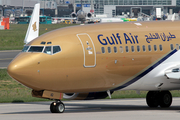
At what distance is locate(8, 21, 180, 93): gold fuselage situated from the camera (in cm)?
1898

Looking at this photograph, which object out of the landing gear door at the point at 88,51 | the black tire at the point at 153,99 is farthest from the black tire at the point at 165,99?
the landing gear door at the point at 88,51

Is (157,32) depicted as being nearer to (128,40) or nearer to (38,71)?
(128,40)

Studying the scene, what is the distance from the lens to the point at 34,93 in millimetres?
20000

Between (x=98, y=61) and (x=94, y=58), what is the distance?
289 mm

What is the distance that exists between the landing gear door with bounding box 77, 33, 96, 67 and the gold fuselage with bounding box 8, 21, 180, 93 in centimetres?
12

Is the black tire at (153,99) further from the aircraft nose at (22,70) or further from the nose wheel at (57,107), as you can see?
the aircraft nose at (22,70)

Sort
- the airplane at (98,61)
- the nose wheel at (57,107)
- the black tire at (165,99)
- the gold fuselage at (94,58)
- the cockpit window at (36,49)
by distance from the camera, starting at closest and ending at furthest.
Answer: the gold fuselage at (94,58)
the airplane at (98,61)
the cockpit window at (36,49)
the nose wheel at (57,107)
the black tire at (165,99)

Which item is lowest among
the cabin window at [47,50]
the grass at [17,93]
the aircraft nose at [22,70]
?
the grass at [17,93]

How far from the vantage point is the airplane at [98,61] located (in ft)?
62.7

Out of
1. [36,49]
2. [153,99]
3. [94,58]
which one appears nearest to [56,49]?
[36,49]

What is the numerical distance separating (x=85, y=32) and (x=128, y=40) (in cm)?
254

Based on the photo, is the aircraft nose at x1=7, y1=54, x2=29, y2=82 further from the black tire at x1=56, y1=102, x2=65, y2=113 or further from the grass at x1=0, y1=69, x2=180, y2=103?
the grass at x1=0, y1=69, x2=180, y2=103

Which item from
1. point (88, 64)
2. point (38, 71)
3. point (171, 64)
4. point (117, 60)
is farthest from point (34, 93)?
point (171, 64)

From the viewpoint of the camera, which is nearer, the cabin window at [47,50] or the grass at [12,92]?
the cabin window at [47,50]
